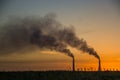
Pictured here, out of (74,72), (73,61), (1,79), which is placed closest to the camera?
(1,79)

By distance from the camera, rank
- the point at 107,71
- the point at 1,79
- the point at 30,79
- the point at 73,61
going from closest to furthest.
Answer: the point at 1,79
the point at 30,79
the point at 73,61
the point at 107,71

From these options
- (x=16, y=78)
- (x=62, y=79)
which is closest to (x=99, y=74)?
(x=62, y=79)

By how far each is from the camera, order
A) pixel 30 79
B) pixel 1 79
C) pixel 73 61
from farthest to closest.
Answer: pixel 73 61, pixel 30 79, pixel 1 79

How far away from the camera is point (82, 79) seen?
106875 millimetres

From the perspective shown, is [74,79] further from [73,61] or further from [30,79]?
[30,79]

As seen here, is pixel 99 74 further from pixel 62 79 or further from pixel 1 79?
pixel 1 79

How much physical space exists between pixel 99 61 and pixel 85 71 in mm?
32861

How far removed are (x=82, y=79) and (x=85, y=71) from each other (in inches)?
1288

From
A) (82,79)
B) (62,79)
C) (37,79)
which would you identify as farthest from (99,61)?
(37,79)

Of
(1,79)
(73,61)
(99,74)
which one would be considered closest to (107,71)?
(99,74)

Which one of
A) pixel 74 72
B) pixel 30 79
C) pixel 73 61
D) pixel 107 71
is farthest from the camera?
pixel 107 71

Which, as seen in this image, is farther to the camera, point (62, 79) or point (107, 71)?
point (107, 71)

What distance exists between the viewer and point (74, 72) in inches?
4791

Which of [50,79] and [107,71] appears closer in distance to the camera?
[50,79]
